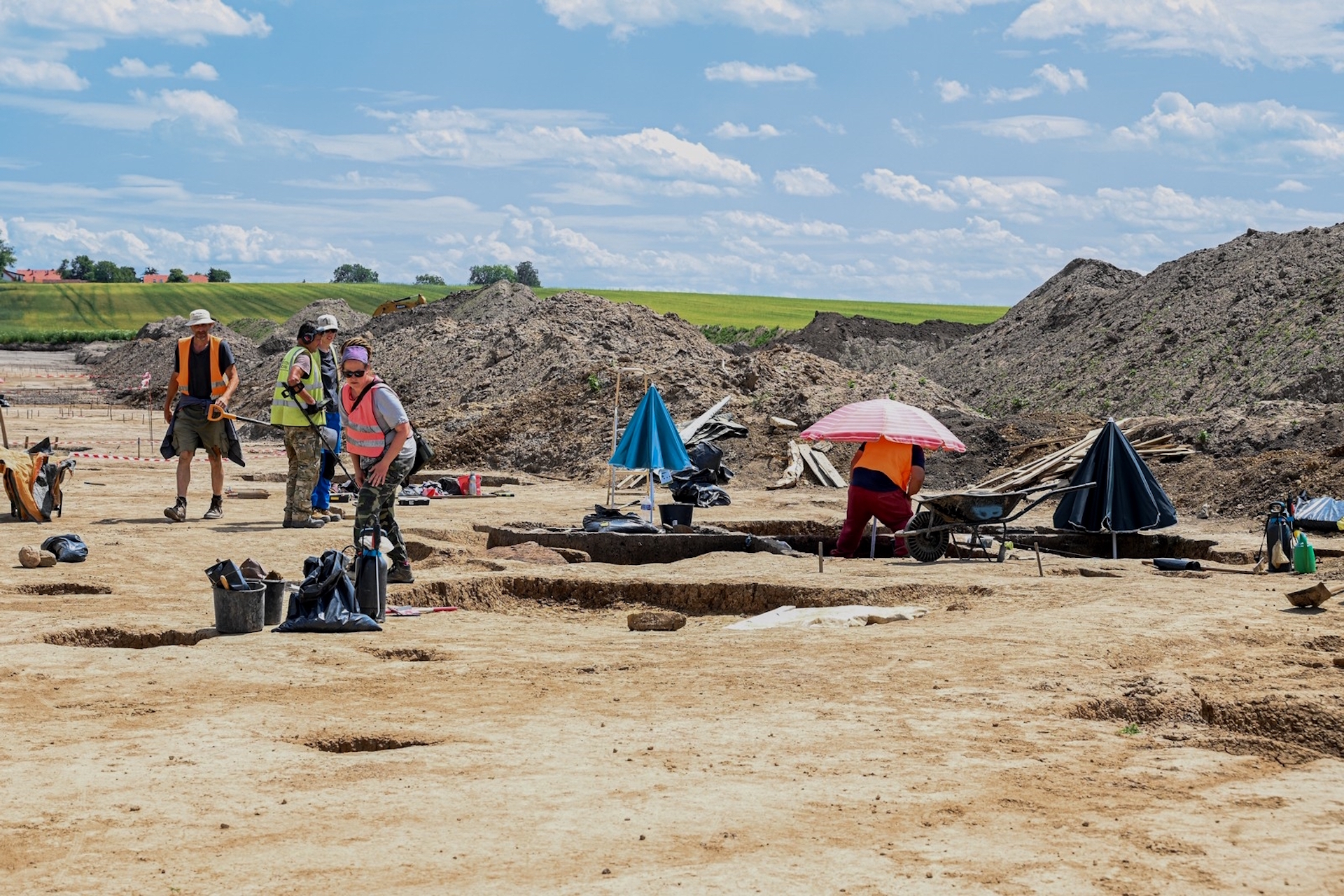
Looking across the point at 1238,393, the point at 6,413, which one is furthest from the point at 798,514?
the point at 6,413

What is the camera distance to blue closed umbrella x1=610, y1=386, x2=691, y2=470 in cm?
1582

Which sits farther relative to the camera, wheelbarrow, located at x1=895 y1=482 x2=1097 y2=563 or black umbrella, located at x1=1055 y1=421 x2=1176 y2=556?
black umbrella, located at x1=1055 y1=421 x2=1176 y2=556

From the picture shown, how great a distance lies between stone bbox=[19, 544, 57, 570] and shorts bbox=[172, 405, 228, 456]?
2961 mm

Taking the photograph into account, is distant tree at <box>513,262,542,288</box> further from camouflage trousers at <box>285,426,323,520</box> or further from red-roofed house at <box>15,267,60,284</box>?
camouflage trousers at <box>285,426,323,520</box>

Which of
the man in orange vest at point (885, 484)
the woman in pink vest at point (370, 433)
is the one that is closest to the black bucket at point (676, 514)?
the man in orange vest at point (885, 484)

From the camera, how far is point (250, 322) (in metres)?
72.6

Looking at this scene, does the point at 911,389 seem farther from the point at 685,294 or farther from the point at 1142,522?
the point at 685,294

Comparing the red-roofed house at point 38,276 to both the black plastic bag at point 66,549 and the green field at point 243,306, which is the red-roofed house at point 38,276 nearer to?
the green field at point 243,306

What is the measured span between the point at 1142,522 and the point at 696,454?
28.1 feet

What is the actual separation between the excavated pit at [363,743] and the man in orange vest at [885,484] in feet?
24.3

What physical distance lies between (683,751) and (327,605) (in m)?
3.76

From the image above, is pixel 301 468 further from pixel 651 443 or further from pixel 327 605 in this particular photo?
pixel 327 605

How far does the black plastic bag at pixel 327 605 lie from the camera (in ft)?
29.5

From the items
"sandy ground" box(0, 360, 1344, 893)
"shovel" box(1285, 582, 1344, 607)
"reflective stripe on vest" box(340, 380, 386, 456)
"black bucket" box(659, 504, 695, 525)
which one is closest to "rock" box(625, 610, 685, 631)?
"sandy ground" box(0, 360, 1344, 893)
